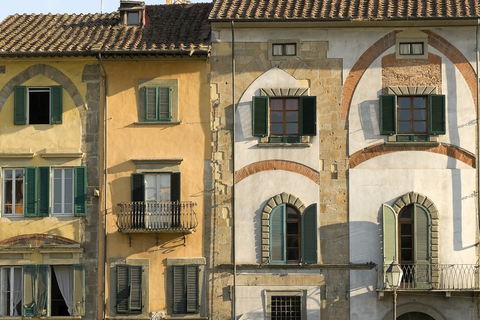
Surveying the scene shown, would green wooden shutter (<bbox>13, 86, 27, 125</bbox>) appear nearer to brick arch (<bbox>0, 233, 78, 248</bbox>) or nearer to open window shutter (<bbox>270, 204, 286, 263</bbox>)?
brick arch (<bbox>0, 233, 78, 248</bbox>)

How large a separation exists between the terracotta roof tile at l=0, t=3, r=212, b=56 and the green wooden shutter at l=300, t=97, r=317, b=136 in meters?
3.66

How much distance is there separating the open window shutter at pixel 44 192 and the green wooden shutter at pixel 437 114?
12.3 metres

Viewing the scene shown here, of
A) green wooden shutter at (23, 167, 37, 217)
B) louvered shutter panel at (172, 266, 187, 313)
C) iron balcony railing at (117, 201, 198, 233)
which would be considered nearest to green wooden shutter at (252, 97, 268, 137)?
iron balcony railing at (117, 201, 198, 233)

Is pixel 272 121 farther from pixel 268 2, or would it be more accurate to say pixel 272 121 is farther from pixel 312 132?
pixel 268 2

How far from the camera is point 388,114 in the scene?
36875mm

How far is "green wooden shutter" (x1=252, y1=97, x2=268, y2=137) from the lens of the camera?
37.1m

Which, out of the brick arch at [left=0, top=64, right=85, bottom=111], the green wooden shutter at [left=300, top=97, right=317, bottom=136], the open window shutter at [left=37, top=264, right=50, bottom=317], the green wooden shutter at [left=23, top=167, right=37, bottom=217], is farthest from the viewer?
the brick arch at [left=0, top=64, right=85, bottom=111]

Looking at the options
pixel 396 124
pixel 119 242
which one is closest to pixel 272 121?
pixel 396 124

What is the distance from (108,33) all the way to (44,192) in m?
5.83

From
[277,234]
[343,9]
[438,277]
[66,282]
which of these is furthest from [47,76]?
[438,277]

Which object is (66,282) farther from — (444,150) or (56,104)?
(444,150)

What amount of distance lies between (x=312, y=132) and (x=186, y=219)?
4865mm

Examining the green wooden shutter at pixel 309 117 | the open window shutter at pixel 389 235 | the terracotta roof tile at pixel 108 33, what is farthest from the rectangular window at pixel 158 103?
the open window shutter at pixel 389 235

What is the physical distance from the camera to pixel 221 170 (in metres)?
37.3
